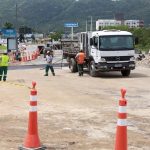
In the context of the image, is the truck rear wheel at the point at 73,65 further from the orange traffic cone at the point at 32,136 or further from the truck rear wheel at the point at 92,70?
the orange traffic cone at the point at 32,136

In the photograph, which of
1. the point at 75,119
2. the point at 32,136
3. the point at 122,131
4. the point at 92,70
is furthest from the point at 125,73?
the point at 122,131

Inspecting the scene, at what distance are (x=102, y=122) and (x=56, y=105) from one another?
336cm

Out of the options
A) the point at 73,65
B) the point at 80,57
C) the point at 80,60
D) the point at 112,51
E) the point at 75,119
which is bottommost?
the point at 75,119

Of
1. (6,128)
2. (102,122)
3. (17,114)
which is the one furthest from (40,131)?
(17,114)

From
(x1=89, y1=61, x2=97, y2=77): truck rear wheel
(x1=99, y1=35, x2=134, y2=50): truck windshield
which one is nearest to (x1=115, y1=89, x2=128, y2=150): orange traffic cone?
(x1=99, y1=35, x2=134, y2=50): truck windshield

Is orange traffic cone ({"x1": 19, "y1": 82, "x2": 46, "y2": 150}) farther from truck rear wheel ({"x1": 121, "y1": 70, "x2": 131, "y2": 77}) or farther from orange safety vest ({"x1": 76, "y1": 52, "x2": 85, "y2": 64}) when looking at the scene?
orange safety vest ({"x1": 76, "y1": 52, "x2": 85, "y2": 64})

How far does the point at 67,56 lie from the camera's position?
34.9 meters

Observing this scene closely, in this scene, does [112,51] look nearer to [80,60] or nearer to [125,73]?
[125,73]

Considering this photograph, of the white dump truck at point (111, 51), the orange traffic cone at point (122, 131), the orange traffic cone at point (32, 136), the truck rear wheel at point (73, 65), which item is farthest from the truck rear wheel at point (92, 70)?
the orange traffic cone at point (122, 131)

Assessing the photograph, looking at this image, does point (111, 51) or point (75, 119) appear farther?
point (111, 51)

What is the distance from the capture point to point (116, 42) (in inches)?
1067

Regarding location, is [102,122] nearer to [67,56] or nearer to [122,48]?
[122,48]

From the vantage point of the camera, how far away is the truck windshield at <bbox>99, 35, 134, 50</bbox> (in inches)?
1062

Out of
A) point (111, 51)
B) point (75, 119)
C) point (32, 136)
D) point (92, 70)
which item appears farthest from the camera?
point (92, 70)
